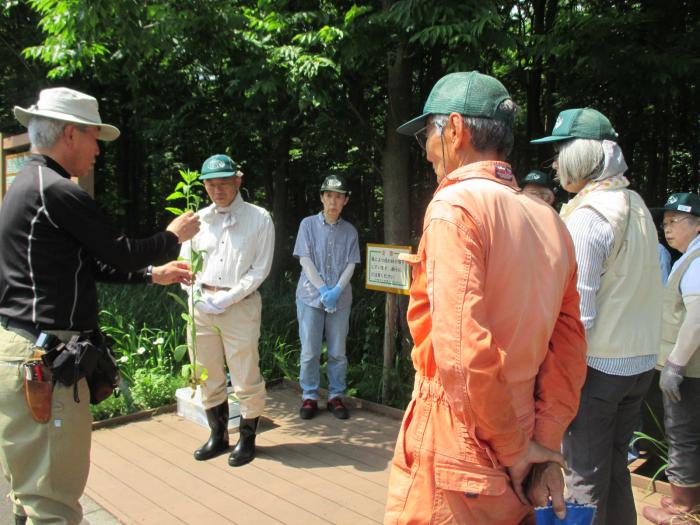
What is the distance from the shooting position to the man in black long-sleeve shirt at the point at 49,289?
95.0 inches

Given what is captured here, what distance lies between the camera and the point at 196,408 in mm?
4836

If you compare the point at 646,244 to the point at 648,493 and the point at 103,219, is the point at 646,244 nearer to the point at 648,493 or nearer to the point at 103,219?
the point at 648,493

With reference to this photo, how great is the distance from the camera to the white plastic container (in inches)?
187

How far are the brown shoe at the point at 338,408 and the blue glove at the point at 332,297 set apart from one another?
2.73 feet

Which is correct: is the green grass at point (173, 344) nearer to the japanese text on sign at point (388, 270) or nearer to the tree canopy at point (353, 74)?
the japanese text on sign at point (388, 270)

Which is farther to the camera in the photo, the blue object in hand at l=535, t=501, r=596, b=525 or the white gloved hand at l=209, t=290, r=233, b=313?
the white gloved hand at l=209, t=290, r=233, b=313

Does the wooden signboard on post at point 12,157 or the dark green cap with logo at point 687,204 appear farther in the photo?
the wooden signboard on post at point 12,157

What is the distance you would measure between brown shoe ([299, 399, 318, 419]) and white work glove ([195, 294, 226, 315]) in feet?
4.80

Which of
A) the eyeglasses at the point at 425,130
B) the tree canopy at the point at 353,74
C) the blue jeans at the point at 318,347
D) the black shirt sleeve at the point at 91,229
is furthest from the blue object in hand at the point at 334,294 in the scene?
the eyeglasses at the point at 425,130

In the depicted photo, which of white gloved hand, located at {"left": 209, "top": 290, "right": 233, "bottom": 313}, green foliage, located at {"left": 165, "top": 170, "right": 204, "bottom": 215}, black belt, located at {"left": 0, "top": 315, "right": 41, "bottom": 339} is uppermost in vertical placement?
green foliage, located at {"left": 165, "top": 170, "right": 204, "bottom": 215}

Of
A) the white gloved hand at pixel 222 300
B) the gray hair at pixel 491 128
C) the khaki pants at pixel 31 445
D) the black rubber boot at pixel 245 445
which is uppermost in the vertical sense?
the gray hair at pixel 491 128

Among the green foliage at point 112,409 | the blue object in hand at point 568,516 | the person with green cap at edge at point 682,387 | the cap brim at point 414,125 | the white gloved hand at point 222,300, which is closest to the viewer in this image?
the blue object in hand at point 568,516

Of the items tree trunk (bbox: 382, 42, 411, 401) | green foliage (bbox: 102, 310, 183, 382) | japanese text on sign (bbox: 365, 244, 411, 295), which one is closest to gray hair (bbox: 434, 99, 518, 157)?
japanese text on sign (bbox: 365, 244, 411, 295)

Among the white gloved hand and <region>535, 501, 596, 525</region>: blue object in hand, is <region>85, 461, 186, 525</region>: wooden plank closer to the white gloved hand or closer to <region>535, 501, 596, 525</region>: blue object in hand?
the white gloved hand
